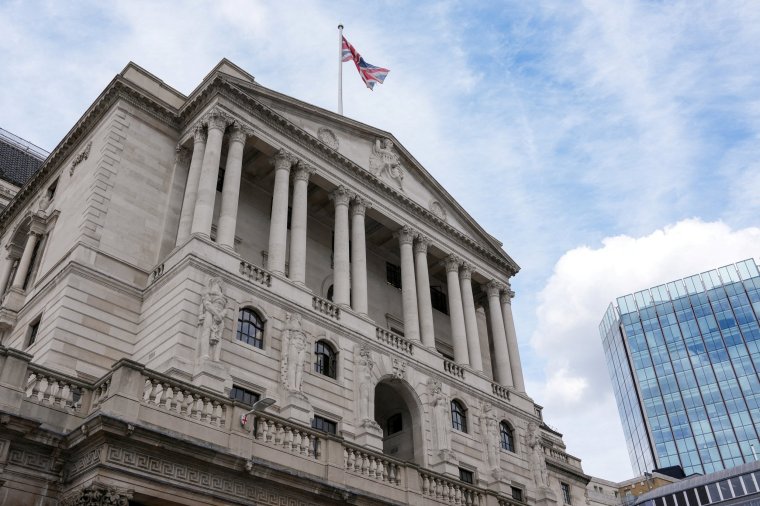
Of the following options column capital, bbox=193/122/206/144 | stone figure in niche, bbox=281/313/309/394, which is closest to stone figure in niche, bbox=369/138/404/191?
column capital, bbox=193/122/206/144

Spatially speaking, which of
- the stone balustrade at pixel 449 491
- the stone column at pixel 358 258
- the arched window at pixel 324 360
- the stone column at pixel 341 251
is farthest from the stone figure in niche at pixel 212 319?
the stone balustrade at pixel 449 491

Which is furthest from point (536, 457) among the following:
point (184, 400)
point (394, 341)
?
point (184, 400)

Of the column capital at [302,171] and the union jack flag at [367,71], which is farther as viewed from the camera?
the union jack flag at [367,71]

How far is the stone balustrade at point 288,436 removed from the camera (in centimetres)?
2164

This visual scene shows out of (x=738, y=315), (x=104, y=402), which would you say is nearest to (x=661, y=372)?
(x=738, y=315)

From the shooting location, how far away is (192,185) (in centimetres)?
3241

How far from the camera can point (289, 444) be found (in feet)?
72.2

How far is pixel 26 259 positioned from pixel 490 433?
77.6 ft

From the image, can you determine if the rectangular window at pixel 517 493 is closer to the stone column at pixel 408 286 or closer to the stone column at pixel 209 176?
the stone column at pixel 408 286

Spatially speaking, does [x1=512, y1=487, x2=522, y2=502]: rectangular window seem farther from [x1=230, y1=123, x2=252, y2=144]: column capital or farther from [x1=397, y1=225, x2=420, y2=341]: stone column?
[x1=230, y1=123, x2=252, y2=144]: column capital

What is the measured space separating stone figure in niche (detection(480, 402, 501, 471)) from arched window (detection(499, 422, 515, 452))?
1114 mm

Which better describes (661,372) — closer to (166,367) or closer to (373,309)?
(373,309)

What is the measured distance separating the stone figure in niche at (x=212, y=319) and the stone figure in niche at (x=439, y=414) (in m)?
11.0

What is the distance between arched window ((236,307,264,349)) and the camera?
93.7ft
